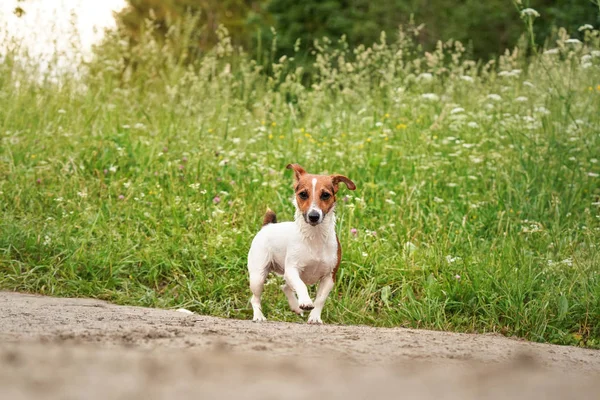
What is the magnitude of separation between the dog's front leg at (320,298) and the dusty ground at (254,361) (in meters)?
0.31

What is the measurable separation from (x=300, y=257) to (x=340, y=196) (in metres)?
2.46

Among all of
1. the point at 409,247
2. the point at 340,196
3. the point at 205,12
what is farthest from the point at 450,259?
the point at 205,12

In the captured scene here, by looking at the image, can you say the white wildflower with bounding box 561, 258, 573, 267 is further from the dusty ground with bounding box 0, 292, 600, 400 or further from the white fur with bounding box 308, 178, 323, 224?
the white fur with bounding box 308, 178, 323, 224

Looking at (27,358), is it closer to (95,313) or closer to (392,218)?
(95,313)

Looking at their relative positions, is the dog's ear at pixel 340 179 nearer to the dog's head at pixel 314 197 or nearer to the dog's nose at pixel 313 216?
the dog's head at pixel 314 197

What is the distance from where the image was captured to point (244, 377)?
225 centimetres

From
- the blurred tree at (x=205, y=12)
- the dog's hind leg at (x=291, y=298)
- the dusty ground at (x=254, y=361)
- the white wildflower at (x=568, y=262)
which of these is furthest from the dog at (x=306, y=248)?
the blurred tree at (x=205, y=12)

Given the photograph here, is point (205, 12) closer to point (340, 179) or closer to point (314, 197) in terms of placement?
point (340, 179)

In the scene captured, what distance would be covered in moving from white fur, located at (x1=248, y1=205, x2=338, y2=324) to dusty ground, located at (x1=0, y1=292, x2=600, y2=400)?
0.36 m

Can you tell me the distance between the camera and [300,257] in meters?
4.80

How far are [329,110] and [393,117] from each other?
1026mm

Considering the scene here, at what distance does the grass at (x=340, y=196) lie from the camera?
5.55 m

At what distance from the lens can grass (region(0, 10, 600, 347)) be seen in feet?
18.2

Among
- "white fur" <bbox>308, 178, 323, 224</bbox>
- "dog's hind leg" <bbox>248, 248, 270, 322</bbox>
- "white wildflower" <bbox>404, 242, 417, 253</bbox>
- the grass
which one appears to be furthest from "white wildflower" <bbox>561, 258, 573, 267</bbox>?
"dog's hind leg" <bbox>248, 248, 270, 322</bbox>
